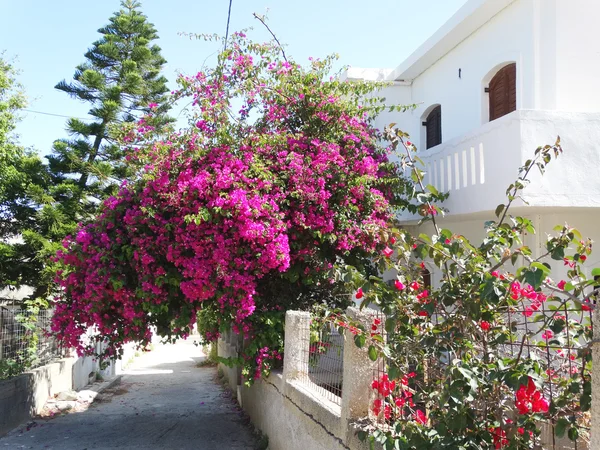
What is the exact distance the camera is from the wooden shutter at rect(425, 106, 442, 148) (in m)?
10.3

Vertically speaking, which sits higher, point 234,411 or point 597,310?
point 597,310

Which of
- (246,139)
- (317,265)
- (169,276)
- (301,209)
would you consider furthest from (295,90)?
(169,276)

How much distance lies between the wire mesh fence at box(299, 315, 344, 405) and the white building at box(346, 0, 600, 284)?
2384 mm

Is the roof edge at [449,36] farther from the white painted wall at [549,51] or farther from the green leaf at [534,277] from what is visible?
the green leaf at [534,277]

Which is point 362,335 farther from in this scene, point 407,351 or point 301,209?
point 301,209

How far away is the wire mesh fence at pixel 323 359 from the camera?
17.9 feet

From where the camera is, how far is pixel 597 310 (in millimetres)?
2127

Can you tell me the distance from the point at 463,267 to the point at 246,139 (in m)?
4.60

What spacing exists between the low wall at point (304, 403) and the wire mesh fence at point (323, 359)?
3 cm

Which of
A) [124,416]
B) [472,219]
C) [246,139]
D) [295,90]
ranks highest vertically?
[295,90]

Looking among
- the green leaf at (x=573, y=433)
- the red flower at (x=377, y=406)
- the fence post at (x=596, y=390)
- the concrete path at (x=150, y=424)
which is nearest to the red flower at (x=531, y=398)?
the green leaf at (x=573, y=433)

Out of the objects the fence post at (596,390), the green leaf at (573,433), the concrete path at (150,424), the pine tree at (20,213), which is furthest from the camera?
the pine tree at (20,213)

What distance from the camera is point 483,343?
3287 mm

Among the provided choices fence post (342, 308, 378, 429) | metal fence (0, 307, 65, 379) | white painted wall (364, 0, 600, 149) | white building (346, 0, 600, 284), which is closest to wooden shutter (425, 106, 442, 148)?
white building (346, 0, 600, 284)
